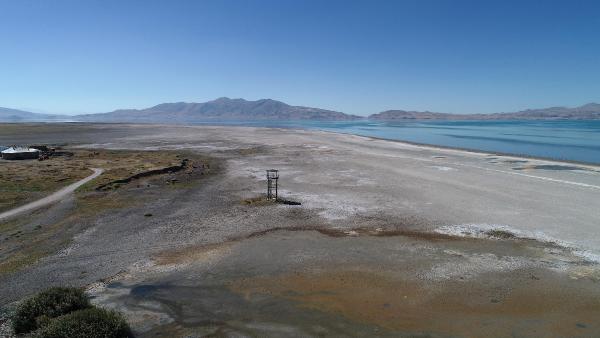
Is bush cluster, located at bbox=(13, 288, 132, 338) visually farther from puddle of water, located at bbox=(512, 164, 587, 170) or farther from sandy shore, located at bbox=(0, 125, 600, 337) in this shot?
puddle of water, located at bbox=(512, 164, 587, 170)

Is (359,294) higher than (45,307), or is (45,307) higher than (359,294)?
(45,307)

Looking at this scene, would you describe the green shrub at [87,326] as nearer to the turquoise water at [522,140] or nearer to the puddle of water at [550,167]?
the puddle of water at [550,167]

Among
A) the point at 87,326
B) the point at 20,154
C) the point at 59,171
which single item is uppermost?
the point at 20,154

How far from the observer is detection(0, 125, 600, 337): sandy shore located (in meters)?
9.23

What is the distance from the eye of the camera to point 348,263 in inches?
500

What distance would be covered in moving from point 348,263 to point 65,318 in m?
8.11

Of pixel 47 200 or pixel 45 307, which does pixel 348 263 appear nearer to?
pixel 45 307

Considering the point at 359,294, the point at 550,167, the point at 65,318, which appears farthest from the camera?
the point at 550,167

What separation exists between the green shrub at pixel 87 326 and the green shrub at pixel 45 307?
1.59 feet

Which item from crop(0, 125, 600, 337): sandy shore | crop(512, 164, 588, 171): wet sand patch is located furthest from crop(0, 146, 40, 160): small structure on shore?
crop(512, 164, 588, 171): wet sand patch

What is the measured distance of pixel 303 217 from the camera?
18.3m

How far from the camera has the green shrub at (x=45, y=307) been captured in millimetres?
8406

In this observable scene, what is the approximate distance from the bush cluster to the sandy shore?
81 centimetres

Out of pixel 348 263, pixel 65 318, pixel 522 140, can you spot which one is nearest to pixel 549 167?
pixel 348 263
